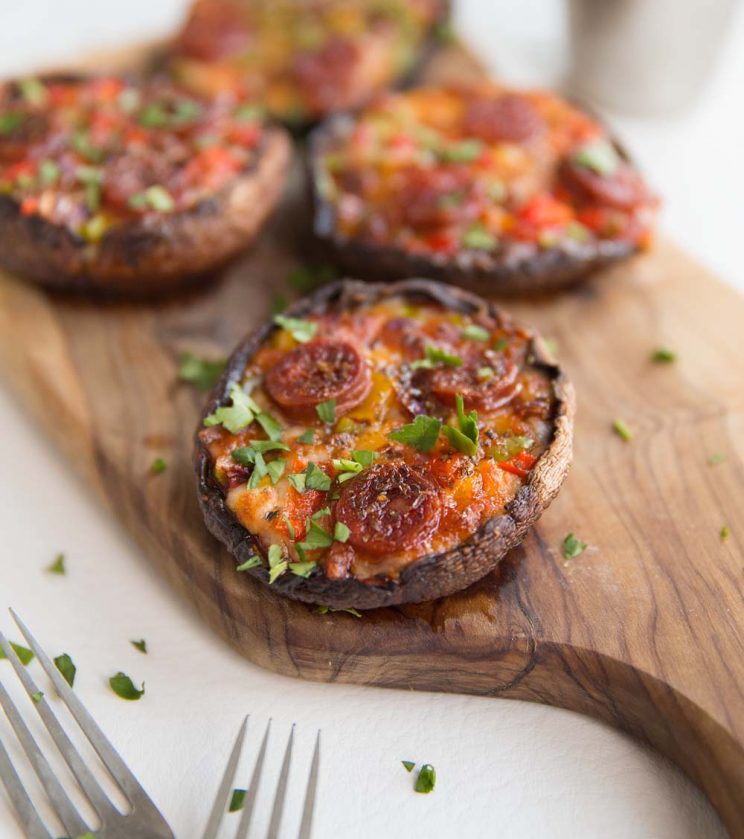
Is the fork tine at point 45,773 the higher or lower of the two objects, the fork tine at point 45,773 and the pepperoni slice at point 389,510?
the lower

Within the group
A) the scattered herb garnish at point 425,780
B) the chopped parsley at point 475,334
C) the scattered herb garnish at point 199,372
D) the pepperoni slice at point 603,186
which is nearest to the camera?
the scattered herb garnish at point 425,780

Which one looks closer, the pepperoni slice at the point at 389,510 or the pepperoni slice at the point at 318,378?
the pepperoni slice at the point at 389,510

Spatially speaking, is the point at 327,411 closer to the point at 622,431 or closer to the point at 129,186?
the point at 622,431

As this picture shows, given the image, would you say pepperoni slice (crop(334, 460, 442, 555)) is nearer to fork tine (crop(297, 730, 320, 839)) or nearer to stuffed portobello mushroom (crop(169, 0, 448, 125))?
fork tine (crop(297, 730, 320, 839))

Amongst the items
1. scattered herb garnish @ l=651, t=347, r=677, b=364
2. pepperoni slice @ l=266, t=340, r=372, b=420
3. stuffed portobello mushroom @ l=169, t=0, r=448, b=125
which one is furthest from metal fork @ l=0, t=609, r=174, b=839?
stuffed portobello mushroom @ l=169, t=0, r=448, b=125

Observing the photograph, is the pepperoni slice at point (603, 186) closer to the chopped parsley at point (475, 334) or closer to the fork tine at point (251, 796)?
the chopped parsley at point (475, 334)

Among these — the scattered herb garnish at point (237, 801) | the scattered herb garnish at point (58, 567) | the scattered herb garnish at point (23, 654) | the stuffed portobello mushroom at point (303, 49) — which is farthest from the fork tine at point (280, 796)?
the stuffed portobello mushroom at point (303, 49)

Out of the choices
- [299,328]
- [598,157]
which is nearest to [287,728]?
[299,328]

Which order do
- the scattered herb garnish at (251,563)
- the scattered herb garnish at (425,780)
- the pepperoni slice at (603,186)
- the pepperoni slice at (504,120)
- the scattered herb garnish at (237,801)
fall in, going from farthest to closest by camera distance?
the pepperoni slice at (504,120) → the pepperoni slice at (603,186) → the scattered herb garnish at (251,563) → the scattered herb garnish at (425,780) → the scattered herb garnish at (237,801)
